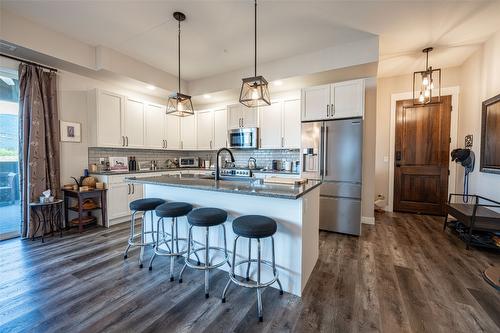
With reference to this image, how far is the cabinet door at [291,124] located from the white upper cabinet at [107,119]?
3163mm

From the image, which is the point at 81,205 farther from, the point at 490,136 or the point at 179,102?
the point at 490,136

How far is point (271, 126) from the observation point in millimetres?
4578

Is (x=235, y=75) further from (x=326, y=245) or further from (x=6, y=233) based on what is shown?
(x=6, y=233)

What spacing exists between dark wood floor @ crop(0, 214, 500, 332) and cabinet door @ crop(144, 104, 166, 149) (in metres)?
2.49

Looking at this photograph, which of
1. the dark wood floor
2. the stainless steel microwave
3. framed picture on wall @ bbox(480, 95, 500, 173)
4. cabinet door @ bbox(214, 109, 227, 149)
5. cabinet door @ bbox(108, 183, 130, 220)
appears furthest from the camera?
cabinet door @ bbox(214, 109, 227, 149)

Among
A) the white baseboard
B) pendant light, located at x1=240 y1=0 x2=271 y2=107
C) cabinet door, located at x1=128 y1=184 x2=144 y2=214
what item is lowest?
the white baseboard

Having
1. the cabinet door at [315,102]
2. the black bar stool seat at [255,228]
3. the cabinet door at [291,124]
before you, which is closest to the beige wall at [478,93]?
the cabinet door at [315,102]

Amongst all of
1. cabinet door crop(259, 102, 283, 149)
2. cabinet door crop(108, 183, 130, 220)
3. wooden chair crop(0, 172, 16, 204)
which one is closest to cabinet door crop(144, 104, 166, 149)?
cabinet door crop(108, 183, 130, 220)

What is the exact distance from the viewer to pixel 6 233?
10.6 ft

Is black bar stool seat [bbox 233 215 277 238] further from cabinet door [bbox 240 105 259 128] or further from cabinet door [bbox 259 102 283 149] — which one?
cabinet door [bbox 240 105 259 128]

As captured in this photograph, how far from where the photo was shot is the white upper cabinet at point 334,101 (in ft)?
11.2

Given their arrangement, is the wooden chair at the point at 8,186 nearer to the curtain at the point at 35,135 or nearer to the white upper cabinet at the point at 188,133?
the curtain at the point at 35,135

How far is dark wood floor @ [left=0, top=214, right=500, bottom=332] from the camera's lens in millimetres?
1641

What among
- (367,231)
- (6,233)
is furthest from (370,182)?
(6,233)
